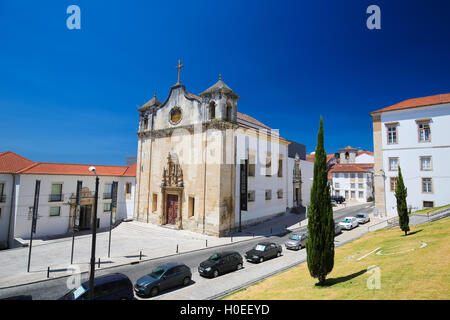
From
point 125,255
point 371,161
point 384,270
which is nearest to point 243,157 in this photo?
point 125,255

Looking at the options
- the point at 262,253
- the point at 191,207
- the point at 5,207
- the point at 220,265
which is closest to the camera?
the point at 220,265

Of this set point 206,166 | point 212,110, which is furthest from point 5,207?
point 212,110

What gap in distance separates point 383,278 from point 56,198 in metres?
34.0

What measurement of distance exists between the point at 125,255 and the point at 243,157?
1602cm

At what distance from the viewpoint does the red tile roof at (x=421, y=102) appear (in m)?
29.2

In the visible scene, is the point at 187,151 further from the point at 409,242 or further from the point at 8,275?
the point at 409,242

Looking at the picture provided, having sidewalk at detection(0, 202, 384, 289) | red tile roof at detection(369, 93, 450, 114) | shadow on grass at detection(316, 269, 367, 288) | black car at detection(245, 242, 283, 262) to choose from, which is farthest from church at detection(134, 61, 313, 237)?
red tile roof at detection(369, 93, 450, 114)

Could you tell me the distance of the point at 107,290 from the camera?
11.0 meters

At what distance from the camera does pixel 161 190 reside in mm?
30484

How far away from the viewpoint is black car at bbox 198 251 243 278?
14812 mm

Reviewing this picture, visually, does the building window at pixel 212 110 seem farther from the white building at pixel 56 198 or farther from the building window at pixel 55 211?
the building window at pixel 55 211

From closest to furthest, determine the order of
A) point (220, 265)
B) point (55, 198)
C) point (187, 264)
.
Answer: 1. point (220, 265)
2. point (187, 264)
3. point (55, 198)

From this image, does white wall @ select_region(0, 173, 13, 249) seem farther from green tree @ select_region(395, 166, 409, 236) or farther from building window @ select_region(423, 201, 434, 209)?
building window @ select_region(423, 201, 434, 209)

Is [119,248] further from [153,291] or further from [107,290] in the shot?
[107,290]
